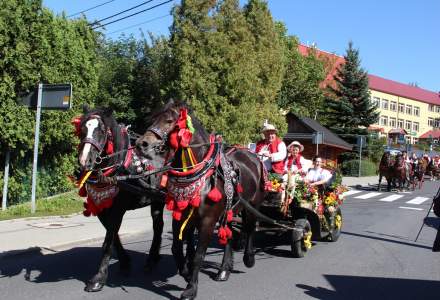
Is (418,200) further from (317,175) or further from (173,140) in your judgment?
(173,140)

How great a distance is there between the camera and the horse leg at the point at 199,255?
5.84 metres

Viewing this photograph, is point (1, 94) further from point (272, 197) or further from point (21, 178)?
point (272, 197)

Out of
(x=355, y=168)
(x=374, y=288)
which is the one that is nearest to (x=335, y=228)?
(x=374, y=288)

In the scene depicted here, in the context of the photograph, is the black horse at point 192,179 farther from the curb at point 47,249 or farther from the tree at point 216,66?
the tree at point 216,66

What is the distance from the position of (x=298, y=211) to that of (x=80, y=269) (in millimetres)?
3880

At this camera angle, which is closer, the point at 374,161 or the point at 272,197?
the point at 272,197

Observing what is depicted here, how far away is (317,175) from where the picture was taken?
9.79m

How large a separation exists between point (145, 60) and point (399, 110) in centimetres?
6954

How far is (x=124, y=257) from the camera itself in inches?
286

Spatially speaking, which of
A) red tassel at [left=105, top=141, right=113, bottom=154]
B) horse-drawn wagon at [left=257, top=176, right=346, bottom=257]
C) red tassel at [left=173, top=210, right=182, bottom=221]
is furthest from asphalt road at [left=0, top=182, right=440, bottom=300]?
red tassel at [left=105, top=141, right=113, bottom=154]

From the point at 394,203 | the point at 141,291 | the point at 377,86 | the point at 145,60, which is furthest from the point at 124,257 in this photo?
the point at 377,86

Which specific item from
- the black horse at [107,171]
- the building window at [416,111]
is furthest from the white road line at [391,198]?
the building window at [416,111]

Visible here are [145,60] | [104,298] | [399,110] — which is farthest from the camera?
[399,110]

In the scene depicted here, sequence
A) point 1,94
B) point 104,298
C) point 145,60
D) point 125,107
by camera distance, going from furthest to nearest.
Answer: point 145,60 → point 125,107 → point 1,94 → point 104,298
